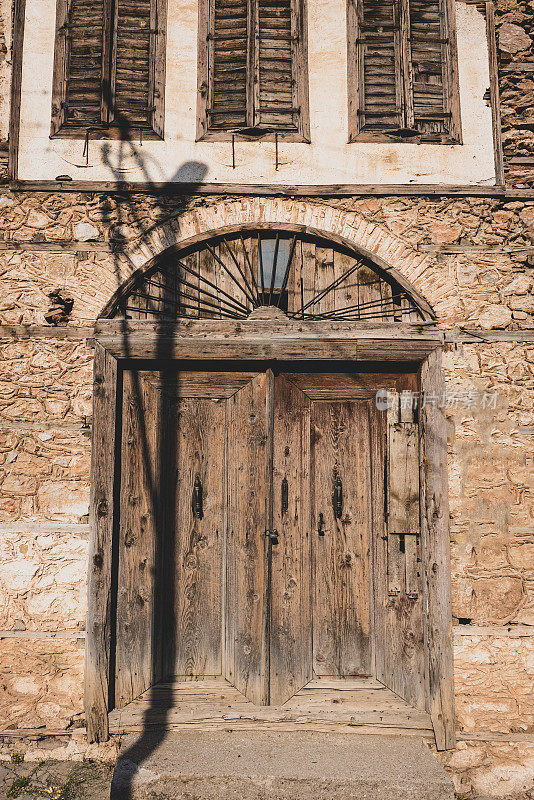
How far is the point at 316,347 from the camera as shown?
4.39m

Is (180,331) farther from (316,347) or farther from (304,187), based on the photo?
(304,187)

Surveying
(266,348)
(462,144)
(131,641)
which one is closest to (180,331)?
(266,348)

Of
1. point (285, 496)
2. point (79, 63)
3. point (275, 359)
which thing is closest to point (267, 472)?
point (285, 496)

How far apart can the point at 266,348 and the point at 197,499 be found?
3.90 ft

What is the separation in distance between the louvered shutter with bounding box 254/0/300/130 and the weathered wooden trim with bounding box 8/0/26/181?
5.75 feet

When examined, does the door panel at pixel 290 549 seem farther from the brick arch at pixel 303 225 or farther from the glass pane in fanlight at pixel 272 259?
the brick arch at pixel 303 225

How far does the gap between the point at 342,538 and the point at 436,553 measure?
0.65m

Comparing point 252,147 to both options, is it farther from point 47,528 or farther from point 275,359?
point 47,528

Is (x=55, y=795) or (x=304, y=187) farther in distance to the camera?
(x=304, y=187)

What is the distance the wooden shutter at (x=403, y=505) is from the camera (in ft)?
14.2

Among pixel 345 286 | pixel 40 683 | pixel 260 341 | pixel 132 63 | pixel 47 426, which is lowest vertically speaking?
pixel 40 683

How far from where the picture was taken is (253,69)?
4.66 m

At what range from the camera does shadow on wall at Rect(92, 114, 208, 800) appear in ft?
13.7

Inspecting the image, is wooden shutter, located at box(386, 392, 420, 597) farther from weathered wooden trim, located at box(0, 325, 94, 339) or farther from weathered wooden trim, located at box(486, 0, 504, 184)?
weathered wooden trim, located at box(0, 325, 94, 339)
